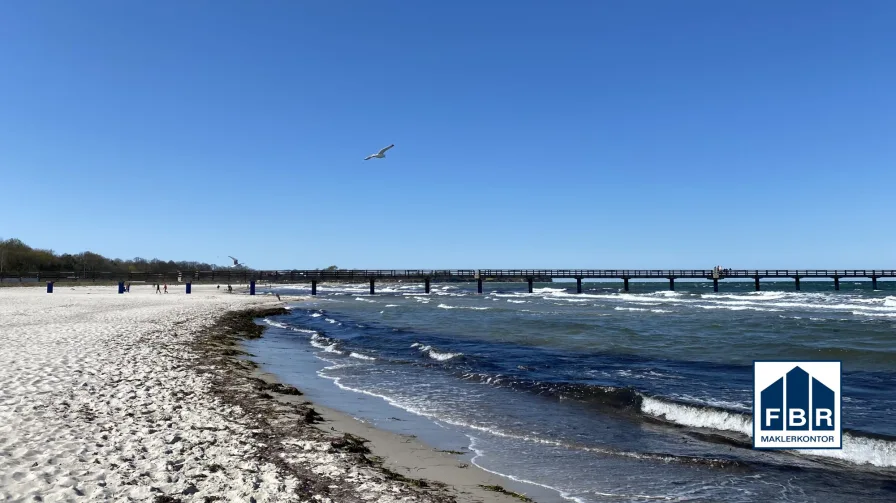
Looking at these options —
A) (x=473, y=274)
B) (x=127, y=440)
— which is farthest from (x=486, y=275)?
(x=127, y=440)

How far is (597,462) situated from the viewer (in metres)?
7.04

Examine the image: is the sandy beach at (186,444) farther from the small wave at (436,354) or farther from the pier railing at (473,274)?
the pier railing at (473,274)

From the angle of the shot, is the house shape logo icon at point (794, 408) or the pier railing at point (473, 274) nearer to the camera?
the house shape logo icon at point (794, 408)

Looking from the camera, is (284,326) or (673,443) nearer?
(673,443)

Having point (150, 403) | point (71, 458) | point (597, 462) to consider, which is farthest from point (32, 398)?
point (597, 462)

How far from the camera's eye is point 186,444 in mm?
6328

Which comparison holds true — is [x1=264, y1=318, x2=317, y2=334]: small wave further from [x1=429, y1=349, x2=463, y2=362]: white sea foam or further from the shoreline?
the shoreline

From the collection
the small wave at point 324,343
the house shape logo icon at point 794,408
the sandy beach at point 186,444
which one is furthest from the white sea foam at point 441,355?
the house shape logo icon at point 794,408

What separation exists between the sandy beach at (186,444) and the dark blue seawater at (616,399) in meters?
1.01

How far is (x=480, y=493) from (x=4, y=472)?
4.51 meters

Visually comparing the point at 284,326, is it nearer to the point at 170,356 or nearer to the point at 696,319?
the point at 170,356

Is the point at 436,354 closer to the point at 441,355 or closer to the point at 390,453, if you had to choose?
the point at 441,355

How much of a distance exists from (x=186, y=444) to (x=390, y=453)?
2458mm

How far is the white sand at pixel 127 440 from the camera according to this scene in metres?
4.94
